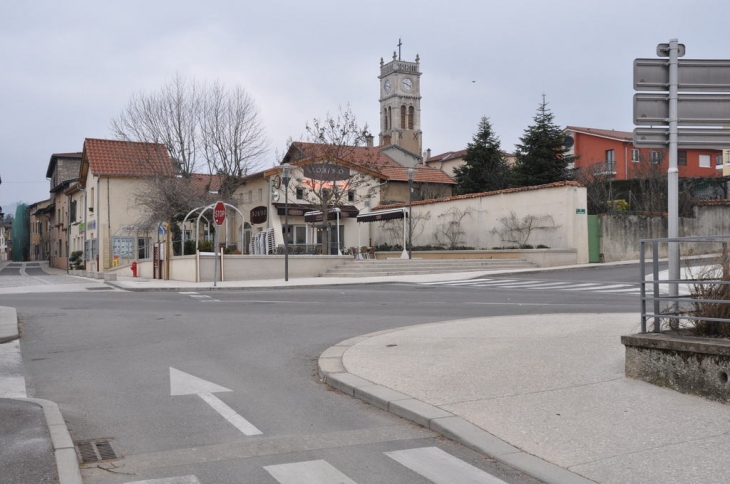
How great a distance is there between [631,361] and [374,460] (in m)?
2.96

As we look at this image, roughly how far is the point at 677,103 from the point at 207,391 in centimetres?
575

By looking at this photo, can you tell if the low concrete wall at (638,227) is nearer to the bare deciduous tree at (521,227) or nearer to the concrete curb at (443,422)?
the bare deciduous tree at (521,227)

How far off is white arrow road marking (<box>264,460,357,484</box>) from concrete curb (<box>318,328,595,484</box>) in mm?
1106

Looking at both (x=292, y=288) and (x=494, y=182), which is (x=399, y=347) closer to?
(x=292, y=288)

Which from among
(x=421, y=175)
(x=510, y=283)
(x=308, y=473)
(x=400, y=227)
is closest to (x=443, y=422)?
(x=308, y=473)

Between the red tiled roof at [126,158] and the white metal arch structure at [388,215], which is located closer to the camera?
the white metal arch structure at [388,215]

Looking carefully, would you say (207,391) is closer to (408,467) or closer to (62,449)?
(62,449)

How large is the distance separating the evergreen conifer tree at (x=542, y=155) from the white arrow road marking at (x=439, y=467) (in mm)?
40965

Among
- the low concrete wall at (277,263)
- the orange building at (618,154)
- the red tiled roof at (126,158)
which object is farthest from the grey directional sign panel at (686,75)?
the orange building at (618,154)

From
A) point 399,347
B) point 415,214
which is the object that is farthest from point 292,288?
point 415,214

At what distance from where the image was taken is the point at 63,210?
6588cm

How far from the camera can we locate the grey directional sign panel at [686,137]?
7262mm

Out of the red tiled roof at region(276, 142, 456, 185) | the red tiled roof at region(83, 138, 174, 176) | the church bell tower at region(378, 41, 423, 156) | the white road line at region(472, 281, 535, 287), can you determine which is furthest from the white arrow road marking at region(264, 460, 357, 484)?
the church bell tower at region(378, 41, 423, 156)

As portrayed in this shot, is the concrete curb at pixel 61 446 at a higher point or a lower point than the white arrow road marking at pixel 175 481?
higher
